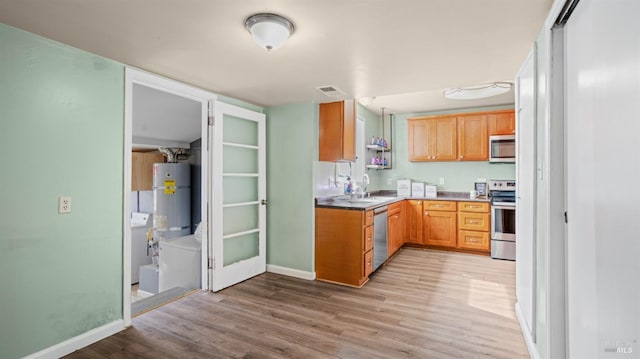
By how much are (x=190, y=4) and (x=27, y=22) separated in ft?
3.46

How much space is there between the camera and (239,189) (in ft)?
12.2

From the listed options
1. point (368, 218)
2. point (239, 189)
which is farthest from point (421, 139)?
point (239, 189)

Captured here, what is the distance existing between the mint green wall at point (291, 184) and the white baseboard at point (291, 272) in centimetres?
4

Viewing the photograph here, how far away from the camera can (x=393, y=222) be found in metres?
4.52

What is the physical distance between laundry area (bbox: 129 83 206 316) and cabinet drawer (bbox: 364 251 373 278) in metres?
1.92

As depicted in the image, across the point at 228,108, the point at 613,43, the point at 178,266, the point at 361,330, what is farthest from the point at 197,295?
the point at 613,43

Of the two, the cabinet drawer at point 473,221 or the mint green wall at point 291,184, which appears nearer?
the mint green wall at point 291,184

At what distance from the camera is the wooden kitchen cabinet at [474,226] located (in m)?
4.70

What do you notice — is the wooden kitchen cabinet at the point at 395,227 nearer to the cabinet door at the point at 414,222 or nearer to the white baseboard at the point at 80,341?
the cabinet door at the point at 414,222

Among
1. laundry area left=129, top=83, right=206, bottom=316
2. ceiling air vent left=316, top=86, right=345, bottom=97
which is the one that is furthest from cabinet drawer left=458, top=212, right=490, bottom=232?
laundry area left=129, top=83, right=206, bottom=316

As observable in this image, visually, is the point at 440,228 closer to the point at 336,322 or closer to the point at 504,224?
the point at 504,224

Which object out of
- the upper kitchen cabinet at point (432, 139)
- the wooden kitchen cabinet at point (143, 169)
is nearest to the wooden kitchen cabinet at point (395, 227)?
the upper kitchen cabinet at point (432, 139)

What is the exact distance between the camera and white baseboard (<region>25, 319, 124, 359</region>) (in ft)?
6.63

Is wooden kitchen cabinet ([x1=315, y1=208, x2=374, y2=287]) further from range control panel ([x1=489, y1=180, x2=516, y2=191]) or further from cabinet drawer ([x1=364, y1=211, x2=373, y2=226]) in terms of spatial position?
range control panel ([x1=489, y1=180, x2=516, y2=191])
